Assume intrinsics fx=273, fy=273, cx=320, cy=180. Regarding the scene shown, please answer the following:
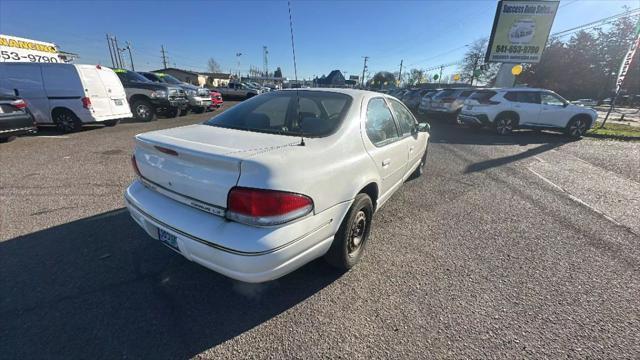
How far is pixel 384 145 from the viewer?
2906 millimetres

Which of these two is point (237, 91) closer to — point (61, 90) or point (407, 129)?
point (61, 90)

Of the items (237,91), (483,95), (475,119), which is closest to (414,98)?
(483,95)

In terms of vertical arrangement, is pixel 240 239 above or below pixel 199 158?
below

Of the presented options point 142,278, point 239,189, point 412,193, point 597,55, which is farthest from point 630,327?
point 597,55

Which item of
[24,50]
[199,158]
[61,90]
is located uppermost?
[24,50]

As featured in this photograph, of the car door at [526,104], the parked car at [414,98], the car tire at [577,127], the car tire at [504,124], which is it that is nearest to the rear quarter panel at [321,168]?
the car tire at [504,124]

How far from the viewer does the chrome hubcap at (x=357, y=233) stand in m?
2.54

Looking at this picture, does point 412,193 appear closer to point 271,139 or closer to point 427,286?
point 427,286

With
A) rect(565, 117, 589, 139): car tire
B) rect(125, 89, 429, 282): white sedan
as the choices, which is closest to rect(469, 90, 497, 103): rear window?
rect(565, 117, 589, 139): car tire

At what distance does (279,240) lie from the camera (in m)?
1.72

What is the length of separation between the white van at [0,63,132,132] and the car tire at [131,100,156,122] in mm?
2539

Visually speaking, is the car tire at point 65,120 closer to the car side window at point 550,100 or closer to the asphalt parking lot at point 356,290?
the asphalt parking lot at point 356,290

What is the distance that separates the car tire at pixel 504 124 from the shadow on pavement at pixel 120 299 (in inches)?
418

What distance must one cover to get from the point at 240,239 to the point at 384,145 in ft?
6.07
